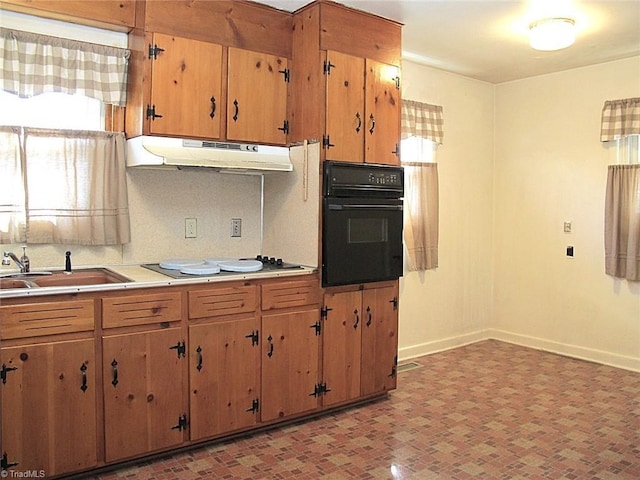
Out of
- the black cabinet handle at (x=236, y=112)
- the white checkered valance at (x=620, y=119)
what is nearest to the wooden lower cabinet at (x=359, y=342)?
the black cabinet handle at (x=236, y=112)

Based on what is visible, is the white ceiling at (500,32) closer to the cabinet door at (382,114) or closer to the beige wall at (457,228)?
the beige wall at (457,228)

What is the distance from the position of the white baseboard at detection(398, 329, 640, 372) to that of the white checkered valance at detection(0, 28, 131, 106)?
3118 mm

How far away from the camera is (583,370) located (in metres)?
4.53

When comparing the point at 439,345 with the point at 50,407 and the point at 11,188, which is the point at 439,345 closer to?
the point at 50,407

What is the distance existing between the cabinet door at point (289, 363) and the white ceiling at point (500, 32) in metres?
1.98

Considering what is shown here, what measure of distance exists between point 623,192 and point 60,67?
4.26m

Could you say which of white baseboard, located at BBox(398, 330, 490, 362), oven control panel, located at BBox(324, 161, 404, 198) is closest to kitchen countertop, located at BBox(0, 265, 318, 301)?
oven control panel, located at BBox(324, 161, 404, 198)

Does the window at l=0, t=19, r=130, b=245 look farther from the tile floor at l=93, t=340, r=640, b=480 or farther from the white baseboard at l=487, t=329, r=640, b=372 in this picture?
the white baseboard at l=487, t=329, r=640, b=372

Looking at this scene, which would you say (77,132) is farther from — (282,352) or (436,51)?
(436,51)

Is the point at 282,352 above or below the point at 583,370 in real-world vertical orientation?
above

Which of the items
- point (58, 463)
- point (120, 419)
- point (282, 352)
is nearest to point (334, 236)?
point (282, 352)

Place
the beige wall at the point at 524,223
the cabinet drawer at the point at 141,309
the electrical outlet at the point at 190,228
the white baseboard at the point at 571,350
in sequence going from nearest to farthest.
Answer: the cabinet drawer at the point at 141,309
the electrical outlet at the point at 190,228
the white baseboard at the point at 571,350
the beige wall at the point at 524,223

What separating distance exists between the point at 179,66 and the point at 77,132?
0.70 meters

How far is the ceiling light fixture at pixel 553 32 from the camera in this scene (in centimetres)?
356
